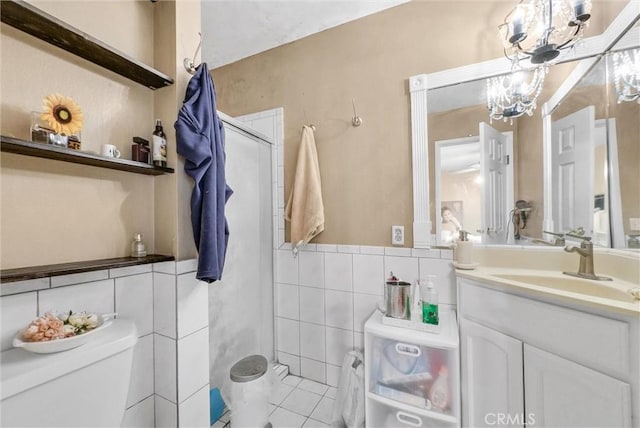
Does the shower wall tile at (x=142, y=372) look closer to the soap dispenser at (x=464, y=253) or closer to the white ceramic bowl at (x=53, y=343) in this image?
the white ceramic bowl at (x=53, y=343)

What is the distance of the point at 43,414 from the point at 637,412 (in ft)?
5.14

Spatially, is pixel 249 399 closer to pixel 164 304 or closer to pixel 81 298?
pixel 164 304

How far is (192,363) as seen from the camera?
38.3 inches

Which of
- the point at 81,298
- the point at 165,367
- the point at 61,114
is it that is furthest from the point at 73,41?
the point at 165,367

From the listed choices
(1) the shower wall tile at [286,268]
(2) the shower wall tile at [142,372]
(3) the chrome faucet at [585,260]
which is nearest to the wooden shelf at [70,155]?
(2) the shower wall tile at [142,372]

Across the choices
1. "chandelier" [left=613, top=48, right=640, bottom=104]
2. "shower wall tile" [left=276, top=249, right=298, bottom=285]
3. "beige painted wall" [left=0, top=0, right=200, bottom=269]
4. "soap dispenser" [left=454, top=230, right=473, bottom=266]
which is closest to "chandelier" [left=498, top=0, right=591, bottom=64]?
"chandelier" [left=613, top=48, right=640, bottom=104]

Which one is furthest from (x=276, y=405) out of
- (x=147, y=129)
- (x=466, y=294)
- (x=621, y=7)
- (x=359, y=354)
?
(x=621, y=7)

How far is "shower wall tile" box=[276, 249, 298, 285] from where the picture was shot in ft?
5.70

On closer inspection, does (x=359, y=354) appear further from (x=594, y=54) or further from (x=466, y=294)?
(x=594, y=54)

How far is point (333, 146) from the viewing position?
164 centimetres

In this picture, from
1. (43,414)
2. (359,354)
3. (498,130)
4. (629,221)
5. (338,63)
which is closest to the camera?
(43,414)

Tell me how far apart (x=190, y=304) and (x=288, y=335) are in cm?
98

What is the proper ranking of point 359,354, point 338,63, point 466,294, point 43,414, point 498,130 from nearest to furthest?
point 43,414 → point 466,294 → point 498,130 → point 359,354 → point 338,63

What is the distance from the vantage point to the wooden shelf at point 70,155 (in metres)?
0.61
